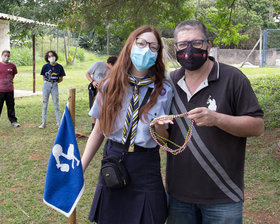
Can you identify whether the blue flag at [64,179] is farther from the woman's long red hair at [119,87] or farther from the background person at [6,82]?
the background person at [6,82]

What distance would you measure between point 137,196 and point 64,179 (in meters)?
0.57

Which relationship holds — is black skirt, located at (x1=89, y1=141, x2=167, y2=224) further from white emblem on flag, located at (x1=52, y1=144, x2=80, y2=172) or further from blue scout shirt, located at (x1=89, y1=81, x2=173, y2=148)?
white emblem on flag, located at (x1=52, y1=144, x2=80, y2=172)

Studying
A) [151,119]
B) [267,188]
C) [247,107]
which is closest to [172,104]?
[151,119]

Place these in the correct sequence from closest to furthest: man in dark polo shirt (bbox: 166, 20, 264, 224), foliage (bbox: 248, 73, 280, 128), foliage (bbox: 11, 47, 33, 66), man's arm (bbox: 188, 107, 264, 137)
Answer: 1. man's arm (bbox: 188, 107, 264, 137)
2. man in dark polo shirt (bbox: 166, 20, 264, 224)
3. foliage (bbox: 248, 73, 280, 128)
4. foliage (bbox: 11, 47, 33, 66)

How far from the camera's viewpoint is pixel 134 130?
219 cm

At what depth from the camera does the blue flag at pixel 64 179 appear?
2482mm

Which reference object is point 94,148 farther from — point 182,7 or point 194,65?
point 182,7

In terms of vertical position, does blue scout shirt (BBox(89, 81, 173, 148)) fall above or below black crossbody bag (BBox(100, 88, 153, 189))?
above

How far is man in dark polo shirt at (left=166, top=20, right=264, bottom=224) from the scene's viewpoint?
205 centimetres

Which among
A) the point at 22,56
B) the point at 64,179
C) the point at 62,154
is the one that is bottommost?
the point at 22,56

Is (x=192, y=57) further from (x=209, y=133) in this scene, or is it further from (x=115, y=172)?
(x=115, y=172)

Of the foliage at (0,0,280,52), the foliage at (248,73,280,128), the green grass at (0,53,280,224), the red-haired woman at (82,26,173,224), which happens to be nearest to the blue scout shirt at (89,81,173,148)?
the red-haired woman at (82,26,173,224)

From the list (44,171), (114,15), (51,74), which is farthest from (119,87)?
(114,15)

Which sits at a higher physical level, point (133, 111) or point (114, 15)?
point (114, 15)
